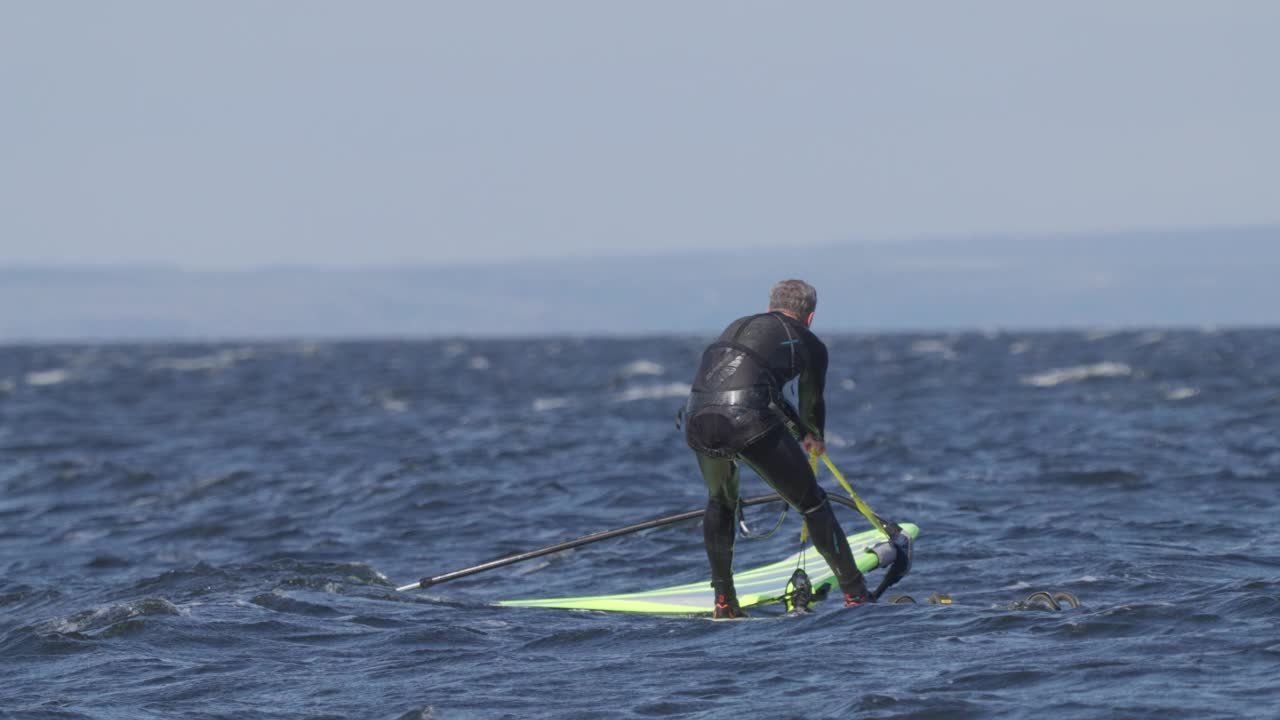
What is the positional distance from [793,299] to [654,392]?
114 feet

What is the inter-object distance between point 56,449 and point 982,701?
83.3ft

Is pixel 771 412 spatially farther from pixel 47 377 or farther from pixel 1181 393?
pixel 47 377

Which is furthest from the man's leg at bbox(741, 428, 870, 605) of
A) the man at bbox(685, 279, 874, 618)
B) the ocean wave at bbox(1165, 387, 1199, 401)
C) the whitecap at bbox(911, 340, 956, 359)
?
the whitecap at bbox(911, 340, 956, 359)

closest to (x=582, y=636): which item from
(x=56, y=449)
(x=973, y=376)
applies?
(x=56, y=449)

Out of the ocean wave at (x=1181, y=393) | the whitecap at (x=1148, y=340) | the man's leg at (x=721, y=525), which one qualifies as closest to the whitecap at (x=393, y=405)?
the ocean wave at (x=1181, y=393)

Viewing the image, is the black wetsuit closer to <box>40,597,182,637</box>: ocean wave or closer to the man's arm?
Answer: the man's arm

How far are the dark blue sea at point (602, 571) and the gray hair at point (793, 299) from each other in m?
2.02

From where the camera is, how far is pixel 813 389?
10141 mm

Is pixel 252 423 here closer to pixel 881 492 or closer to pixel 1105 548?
pixel 881 492

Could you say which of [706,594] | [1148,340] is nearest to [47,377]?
[1148,340]

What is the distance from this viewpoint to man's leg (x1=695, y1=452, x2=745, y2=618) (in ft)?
33.7

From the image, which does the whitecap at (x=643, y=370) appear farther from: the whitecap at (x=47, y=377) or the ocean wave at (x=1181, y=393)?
the ocean wave at (x=1181, y=393)

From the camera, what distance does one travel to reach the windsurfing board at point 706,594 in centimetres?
1121

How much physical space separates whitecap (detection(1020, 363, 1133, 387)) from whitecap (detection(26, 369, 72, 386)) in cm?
3988
